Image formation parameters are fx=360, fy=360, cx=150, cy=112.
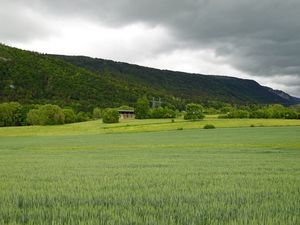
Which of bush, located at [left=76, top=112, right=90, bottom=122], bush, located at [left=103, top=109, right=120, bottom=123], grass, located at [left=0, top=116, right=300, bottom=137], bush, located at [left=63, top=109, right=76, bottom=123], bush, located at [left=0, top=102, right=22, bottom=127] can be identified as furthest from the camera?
bush, located at [left=76, top=112, right=90, bottom=122]

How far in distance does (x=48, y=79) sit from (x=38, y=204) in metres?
159

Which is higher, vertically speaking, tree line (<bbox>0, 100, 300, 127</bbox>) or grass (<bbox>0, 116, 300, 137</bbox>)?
tree line (<bbox>0, 100, 300, 127</bbox>)

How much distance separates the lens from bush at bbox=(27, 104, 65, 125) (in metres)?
100

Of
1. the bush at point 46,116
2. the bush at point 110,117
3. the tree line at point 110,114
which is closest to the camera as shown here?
the bush at point 110,117

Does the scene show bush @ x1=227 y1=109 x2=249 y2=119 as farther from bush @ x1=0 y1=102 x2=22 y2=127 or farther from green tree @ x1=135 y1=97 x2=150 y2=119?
bush @ x1=0 y1=102 x2=22 y2=127

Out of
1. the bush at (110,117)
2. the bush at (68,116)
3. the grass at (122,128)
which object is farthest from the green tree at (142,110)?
the grass at (122,128)

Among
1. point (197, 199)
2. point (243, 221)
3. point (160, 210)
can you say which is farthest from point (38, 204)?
point (243, 221)

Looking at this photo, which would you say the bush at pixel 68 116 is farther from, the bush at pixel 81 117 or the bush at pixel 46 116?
the bush at pixel 46 116

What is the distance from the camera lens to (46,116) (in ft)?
328

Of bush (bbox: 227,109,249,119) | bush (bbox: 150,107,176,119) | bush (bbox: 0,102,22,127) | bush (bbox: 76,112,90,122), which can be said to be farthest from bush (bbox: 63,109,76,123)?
bush (bbox: 227,109,249,119)

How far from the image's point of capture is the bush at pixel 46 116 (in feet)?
329

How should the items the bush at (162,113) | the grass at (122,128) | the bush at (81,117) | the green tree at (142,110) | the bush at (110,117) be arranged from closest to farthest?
the grass at (122,128), the bush at (110,117), the bush at (162,113), the green tree at (142,110), the bush at (81,117)

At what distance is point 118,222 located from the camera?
5613 mm

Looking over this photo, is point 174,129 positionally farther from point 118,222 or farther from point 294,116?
point 118,222
